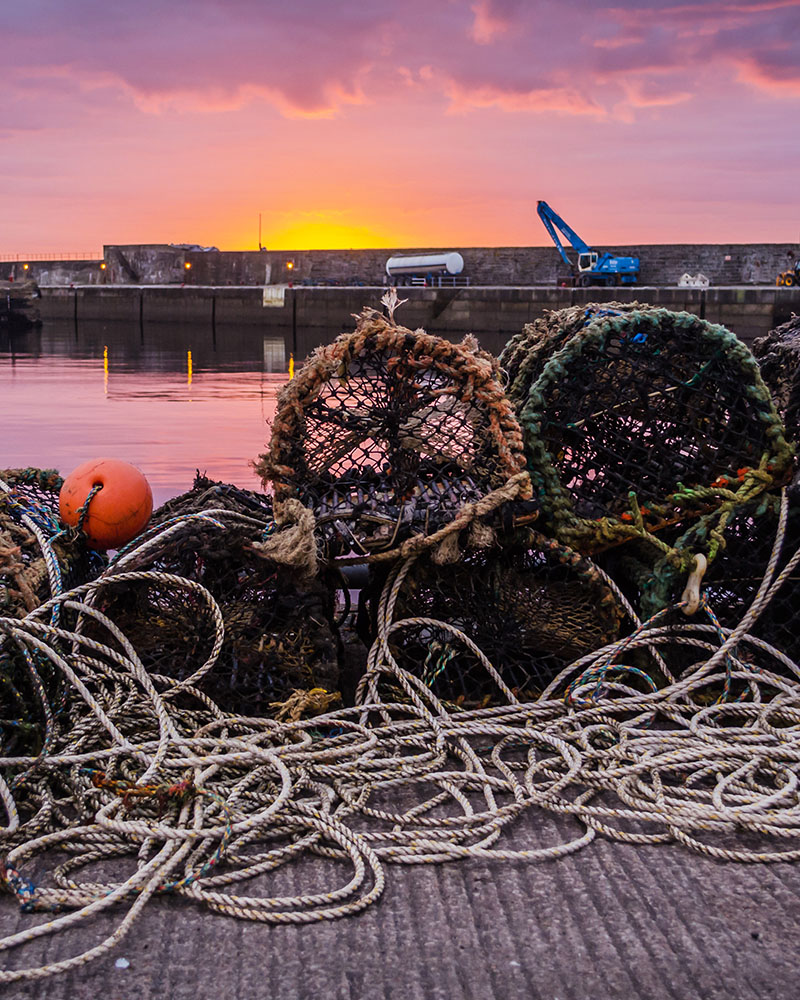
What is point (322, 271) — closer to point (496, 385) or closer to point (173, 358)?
point (173, 358)

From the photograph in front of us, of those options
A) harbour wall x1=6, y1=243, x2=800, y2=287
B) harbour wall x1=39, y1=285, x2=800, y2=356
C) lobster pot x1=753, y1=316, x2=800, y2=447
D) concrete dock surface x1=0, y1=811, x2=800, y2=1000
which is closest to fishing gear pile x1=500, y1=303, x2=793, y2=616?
lobster pot x1=753, y1=316, x2=800, y2=447

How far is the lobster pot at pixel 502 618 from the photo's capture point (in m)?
2.76

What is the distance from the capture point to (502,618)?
2.82 m

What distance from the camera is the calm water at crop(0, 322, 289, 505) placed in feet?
32.1

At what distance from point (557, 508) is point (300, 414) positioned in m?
0.78

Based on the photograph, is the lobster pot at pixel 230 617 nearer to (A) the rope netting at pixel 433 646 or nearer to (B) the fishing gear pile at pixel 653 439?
(A) the rope netting at pixel 433 646

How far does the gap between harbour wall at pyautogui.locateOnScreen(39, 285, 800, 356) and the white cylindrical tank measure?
3718mm

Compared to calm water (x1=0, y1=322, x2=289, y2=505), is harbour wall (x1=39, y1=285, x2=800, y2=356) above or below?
above

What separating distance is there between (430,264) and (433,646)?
1624 inches

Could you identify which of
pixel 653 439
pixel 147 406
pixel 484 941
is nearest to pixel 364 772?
pixel 484 941

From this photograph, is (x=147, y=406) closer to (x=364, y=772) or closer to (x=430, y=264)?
(x=364, y=772)

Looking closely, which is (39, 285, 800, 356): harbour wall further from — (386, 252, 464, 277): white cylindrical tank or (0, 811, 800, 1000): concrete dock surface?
(0, 811, 800, 1000): concrete dock surface

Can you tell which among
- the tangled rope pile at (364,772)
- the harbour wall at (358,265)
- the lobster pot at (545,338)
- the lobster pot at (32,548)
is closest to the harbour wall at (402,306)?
the harbour wall at (358,265)

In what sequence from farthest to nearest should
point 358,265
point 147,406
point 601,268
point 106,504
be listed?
1. point 358,265
2. point 601,268
3. point 147,406
4. point 106,504
